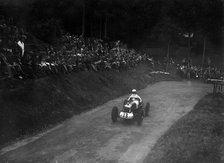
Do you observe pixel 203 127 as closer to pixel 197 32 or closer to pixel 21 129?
pixel 21 129

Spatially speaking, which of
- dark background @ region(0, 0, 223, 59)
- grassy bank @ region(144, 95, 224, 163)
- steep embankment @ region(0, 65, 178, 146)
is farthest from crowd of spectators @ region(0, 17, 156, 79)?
grassy bank @ region(144, 95, 224, 163)

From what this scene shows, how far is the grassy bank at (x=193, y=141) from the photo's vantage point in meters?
12.4

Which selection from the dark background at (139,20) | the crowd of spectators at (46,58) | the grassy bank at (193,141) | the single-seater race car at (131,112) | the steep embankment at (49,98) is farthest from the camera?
the dark background at (139,20)

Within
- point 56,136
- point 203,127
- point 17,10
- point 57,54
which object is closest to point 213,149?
point 203,127

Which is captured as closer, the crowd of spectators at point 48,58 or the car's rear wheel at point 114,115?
the car's rear wheel at point 114,115

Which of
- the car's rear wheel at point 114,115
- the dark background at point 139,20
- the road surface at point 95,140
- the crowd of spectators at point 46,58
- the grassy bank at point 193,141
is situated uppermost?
the dark background at point 139,20

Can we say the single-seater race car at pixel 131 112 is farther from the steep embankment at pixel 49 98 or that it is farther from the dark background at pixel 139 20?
the dark background at pixel 139 20

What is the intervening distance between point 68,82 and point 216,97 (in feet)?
38.9

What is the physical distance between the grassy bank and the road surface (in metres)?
0.62

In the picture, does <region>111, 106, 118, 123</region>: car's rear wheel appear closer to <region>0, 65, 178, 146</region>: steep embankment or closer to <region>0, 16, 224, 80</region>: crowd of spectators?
<region>0, 65, 178, 146</region>: steep embankment

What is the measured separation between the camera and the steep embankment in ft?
51.7

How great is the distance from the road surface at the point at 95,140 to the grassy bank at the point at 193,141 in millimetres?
621

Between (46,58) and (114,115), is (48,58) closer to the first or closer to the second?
(46,58)

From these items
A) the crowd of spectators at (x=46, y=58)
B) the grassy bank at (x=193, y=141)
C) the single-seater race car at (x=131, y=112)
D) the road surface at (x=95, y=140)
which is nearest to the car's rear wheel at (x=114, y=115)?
the single-seater race car at (x=131, y=112)
